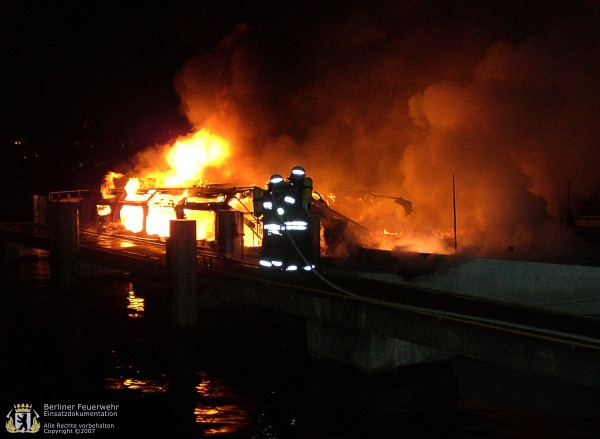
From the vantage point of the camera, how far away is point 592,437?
24.8ft

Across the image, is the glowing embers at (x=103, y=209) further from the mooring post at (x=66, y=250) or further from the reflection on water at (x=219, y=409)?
the reflection on water at (x=219, y=409)

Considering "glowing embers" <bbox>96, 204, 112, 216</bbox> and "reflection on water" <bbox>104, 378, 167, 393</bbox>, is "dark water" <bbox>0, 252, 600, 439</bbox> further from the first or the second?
"glowing embers" <bbox>96, 204, 112, 216</bbox>

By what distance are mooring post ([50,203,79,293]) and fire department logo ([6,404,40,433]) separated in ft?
25.3

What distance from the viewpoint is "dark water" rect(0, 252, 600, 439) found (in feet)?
26.4

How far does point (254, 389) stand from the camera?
9586mm

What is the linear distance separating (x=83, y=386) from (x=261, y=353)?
3.00 m

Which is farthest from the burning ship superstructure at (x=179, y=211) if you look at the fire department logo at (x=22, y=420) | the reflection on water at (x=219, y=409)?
the fire department logo at (x=22, y=420)

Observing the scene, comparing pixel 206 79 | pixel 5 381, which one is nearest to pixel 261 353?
pixel 5 381

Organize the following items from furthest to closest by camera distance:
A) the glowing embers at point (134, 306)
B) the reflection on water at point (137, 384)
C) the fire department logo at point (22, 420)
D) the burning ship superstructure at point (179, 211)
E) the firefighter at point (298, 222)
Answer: the burning ship superstructure at point (179, 211)
the glowing embers at point (134, 306)
the firefighter at point (298, 222)
the reflection on water at point (137, 384)
the fire department logo at point (22, 420)

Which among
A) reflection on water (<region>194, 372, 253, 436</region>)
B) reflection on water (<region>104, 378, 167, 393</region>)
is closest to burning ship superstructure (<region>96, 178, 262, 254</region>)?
reflection on water (<region>104, 378, 167, 393</region>)

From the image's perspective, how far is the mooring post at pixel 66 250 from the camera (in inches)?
627

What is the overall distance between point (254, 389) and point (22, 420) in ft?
9.96

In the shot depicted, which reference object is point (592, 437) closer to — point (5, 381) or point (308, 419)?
point (308, 419)

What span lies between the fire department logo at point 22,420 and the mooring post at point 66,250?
7.72 m
